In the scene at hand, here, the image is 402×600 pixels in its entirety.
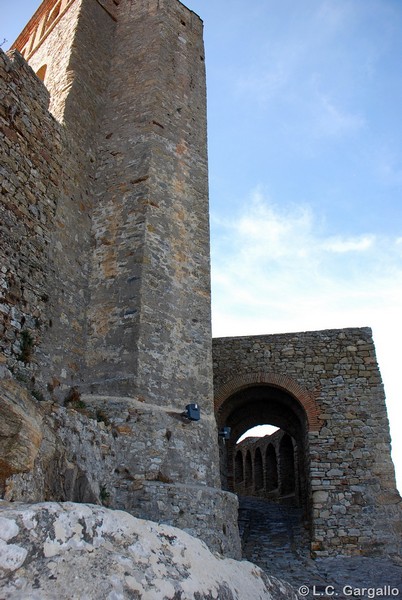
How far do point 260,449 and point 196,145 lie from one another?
14518mm

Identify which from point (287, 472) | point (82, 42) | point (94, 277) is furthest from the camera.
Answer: point (287, 472)

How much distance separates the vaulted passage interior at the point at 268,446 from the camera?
11422 millimetres

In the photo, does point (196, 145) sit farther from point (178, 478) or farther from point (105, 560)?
point (105, 560)

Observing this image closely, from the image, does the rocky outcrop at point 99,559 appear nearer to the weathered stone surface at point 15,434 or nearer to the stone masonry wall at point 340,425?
the weathered stone surface at point 15,434

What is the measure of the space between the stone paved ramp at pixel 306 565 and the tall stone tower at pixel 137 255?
192cm

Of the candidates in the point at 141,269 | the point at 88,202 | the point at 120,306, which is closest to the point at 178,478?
the point at 120,306

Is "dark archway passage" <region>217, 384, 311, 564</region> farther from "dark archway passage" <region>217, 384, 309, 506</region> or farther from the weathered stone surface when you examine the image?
the weathered stone surface

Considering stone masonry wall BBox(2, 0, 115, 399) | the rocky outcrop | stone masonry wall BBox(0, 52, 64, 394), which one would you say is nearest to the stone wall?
stone masonry wall BBox(2, 0, 115, 399)

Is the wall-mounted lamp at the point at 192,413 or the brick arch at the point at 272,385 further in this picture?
the brick arch at the point at 272,385

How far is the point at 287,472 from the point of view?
17.3 m

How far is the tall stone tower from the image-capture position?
607 centimetres

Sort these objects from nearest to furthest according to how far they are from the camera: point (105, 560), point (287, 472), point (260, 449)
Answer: point (105, 560) → point (287, 472) → point (260, 449)

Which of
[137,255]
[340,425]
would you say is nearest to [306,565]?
[340,425]

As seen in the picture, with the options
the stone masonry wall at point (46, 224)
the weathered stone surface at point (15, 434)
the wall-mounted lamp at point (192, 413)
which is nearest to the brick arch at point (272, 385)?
the wall-mounted lamp at point (192, 413)
